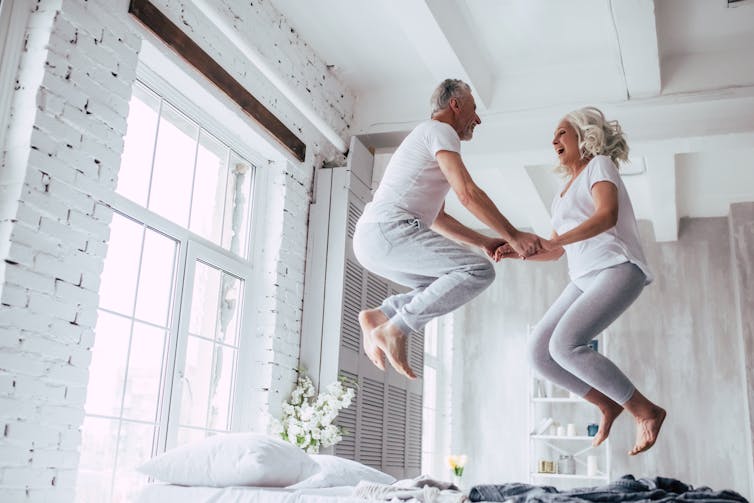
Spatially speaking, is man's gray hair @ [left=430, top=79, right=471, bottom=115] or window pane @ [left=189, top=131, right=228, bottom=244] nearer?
man's gray hair @ [left=430, top=79, right=471, bottom=115]

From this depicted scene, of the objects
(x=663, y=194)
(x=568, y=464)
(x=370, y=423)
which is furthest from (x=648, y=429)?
(x=568, y=464)

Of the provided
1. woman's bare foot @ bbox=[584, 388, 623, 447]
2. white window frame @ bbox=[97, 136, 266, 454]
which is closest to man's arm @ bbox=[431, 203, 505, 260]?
woman's bare foot @ bbox=[584, 388, 623, 447]

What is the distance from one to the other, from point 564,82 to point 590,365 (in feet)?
9.33

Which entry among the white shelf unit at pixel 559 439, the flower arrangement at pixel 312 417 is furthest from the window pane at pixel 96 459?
the white shelf unit at pixel 559 439

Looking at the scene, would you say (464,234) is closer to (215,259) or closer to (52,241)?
(52,241)

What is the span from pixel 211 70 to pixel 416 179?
1.76 m

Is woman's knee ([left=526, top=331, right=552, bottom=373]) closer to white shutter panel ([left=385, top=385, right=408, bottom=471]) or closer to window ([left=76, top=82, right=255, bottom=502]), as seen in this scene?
window ([left=76, top=82, right=255, bottom=502])

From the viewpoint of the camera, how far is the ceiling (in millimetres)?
4355

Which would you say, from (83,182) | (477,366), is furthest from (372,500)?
(477,366)

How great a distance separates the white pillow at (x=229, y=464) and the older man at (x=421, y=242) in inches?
22.2

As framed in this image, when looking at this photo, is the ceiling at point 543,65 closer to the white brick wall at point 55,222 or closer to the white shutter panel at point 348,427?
the white brick wall at point 55,222

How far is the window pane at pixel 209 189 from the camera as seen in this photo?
4102mm

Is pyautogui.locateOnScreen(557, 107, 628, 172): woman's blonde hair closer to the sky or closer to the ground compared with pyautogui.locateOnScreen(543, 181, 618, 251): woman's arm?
closer to the sky

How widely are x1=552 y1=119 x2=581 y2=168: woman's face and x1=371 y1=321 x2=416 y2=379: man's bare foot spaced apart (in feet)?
3.37
